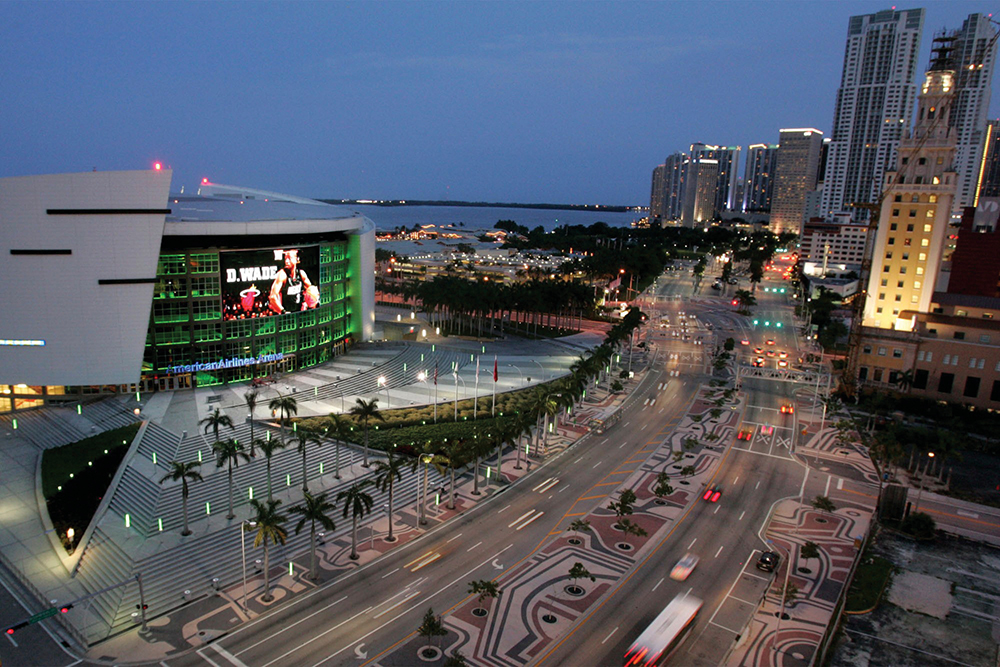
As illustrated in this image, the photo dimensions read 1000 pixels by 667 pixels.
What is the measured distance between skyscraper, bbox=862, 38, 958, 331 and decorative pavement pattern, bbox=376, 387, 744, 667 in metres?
50.6

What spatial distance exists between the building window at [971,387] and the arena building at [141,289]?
97.4 m

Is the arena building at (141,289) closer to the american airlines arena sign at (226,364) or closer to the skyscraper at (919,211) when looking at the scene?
the american airlines arena sign at (226,364)

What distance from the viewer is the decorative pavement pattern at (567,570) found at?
40.4 meters

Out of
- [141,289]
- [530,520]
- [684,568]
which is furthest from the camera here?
[141,289]

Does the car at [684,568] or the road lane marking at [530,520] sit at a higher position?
the car at [684,568]

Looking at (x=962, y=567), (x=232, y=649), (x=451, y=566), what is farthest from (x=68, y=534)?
(x=962, y=567)

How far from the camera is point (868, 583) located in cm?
4866

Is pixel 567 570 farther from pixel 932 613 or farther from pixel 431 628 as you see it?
pixel 932 613

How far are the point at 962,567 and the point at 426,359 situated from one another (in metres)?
73.3

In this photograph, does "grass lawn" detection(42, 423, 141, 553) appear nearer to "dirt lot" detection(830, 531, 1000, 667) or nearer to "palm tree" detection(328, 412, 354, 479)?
"palm tree" detection(328, 412, 354, 479)

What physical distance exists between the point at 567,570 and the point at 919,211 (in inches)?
3549

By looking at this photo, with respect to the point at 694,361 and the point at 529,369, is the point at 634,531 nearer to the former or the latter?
the point at 529,369

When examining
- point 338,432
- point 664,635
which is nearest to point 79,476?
point 338,432

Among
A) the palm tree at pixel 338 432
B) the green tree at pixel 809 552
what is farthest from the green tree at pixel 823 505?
the palm tree at pixel 338 432
